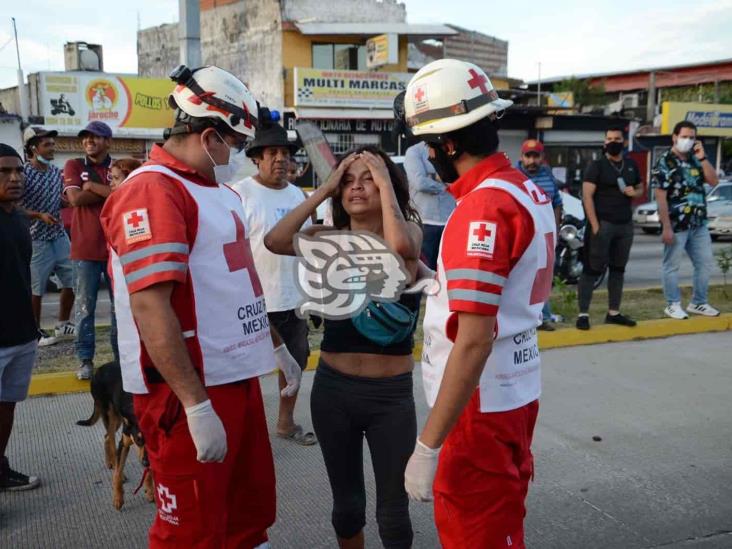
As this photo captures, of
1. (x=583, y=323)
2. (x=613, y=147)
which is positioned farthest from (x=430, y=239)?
(x=613, y=147)

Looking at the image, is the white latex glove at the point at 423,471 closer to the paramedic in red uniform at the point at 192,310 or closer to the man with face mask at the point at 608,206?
the paramedic in red uniform at the point at 192,310

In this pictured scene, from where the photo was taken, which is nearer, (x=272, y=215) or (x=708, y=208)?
(x=272, y=215)

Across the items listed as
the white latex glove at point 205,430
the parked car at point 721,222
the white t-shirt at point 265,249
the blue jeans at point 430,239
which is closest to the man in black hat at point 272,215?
the white t-shirt at point 265,249

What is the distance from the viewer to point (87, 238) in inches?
234

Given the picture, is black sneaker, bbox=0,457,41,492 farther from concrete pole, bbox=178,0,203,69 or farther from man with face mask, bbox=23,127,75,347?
concrete pole, bbox=178,0,203,69

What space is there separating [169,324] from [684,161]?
6.99 m

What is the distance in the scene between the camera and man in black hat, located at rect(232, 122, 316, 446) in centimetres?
456

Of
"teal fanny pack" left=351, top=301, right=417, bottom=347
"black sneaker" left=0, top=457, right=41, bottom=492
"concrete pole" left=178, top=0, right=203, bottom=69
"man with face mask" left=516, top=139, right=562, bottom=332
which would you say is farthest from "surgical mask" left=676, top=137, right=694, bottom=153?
"black sneaker" left=0, top=457, right=41, bottom=492

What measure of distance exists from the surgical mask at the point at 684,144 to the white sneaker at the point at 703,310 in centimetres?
184

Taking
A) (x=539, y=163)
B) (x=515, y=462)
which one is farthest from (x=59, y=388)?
(x=539, y=163)

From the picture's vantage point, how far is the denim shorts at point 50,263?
7.13 metres

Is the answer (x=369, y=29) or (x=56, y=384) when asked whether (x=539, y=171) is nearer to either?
(x=56, y=384)

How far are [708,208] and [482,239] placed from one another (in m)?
20.0

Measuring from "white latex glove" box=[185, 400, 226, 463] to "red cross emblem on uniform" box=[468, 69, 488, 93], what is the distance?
134cm
